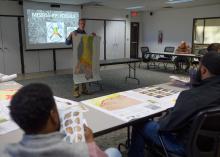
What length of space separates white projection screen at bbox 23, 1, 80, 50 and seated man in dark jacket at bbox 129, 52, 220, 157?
685cm

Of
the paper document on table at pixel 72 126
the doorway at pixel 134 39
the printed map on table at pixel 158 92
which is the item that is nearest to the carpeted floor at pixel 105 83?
the printed map on table at pixel 158 92

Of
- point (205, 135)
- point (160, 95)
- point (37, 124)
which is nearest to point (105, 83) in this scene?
point (160, 95)

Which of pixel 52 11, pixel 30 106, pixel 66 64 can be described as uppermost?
pixel 52 11

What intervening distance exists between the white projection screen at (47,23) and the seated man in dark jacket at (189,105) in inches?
270

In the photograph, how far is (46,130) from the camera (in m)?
0.81

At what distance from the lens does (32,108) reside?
750 millimetres

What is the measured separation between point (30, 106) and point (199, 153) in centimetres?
114

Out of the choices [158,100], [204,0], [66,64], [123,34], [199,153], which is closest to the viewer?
[199,153]

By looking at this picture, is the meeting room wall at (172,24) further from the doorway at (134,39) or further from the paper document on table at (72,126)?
the paper document on table at (72,126)

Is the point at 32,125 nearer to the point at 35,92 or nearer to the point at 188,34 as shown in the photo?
the point at 35,92

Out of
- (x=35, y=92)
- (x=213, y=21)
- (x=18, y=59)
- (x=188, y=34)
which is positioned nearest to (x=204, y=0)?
(x=213, y=21)

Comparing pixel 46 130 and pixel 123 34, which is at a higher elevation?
pixel 123 34

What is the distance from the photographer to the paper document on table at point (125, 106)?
5.57 ft

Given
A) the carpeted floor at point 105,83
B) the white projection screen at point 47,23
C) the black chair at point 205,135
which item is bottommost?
the carpeted floor at point 105,83
